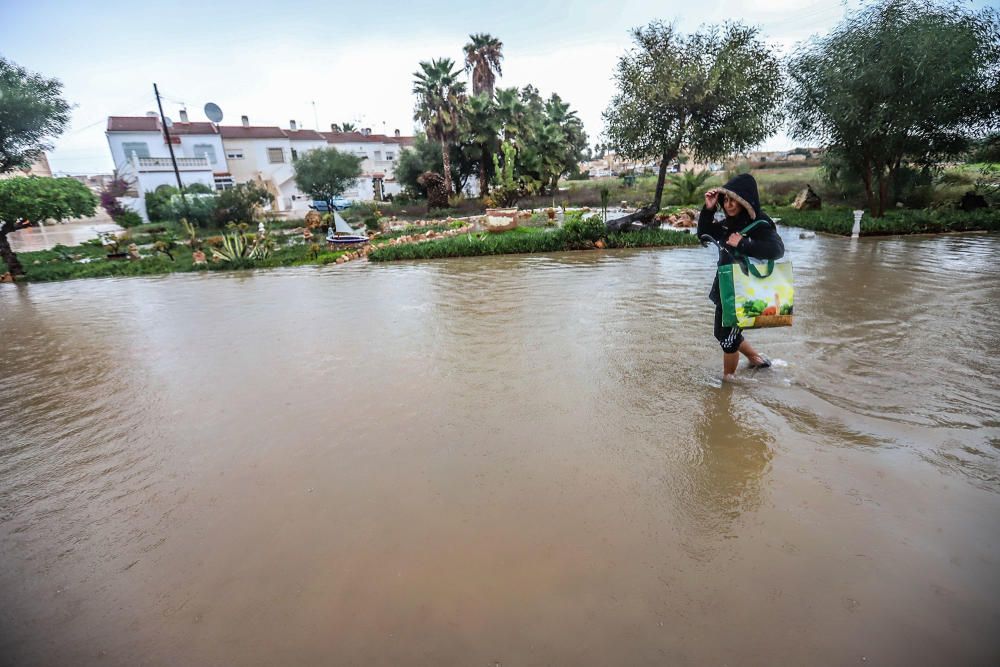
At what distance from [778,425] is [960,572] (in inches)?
56.8

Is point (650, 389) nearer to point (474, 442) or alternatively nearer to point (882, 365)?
point (474, 442)

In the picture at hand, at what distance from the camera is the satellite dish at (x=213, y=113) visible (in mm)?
37562

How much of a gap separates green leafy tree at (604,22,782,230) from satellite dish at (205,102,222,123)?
112 feet

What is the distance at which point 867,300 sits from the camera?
7.13 m

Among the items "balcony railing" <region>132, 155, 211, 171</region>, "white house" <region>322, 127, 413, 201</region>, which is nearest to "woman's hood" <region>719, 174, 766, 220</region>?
"balcony railing" <region>132, 155, 211, 171</region>

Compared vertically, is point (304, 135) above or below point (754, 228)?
above

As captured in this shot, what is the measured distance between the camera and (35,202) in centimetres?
1353

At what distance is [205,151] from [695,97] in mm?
37348

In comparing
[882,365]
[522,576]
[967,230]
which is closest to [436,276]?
[882,365]

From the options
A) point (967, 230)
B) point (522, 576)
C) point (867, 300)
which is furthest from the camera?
point (967, 230)

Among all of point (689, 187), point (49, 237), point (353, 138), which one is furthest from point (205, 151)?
point (689, 187)

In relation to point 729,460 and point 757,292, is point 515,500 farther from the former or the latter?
point 757,292

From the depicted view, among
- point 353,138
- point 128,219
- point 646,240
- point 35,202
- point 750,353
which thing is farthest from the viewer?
point 353,138

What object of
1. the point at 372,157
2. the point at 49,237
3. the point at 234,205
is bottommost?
the point at 49,237
